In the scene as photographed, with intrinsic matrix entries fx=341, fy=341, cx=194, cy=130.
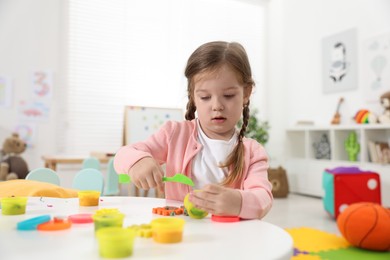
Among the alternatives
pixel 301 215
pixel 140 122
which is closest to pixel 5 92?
pixel 140 122

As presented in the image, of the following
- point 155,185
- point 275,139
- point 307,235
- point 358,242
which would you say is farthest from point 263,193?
point 275,139

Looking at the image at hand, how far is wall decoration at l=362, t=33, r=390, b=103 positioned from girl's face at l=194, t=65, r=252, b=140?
321cm

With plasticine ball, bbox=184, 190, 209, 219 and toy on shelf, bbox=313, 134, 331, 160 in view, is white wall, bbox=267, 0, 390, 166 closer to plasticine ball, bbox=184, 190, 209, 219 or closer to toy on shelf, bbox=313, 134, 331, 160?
toy on shelf, bbox=313, 134, 331, 160

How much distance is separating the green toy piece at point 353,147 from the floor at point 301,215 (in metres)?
0.62

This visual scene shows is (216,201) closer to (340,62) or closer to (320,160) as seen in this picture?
(320,160)

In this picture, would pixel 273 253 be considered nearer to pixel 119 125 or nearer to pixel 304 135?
pixel 119 125

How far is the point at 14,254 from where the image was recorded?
17.3 inches

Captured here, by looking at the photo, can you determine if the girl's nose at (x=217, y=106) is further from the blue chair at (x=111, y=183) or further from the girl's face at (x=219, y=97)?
the blue chair at (x=111, y=183)

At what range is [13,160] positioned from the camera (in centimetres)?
325

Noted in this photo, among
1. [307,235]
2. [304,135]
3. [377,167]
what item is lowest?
[307,235]

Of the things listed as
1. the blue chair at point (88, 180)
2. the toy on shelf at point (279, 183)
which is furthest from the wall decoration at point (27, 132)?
the toy on shelf at point (279, 183)

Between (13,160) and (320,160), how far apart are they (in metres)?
3.34

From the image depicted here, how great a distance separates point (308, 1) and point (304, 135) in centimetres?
183

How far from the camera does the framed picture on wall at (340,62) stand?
3988 millimetres
